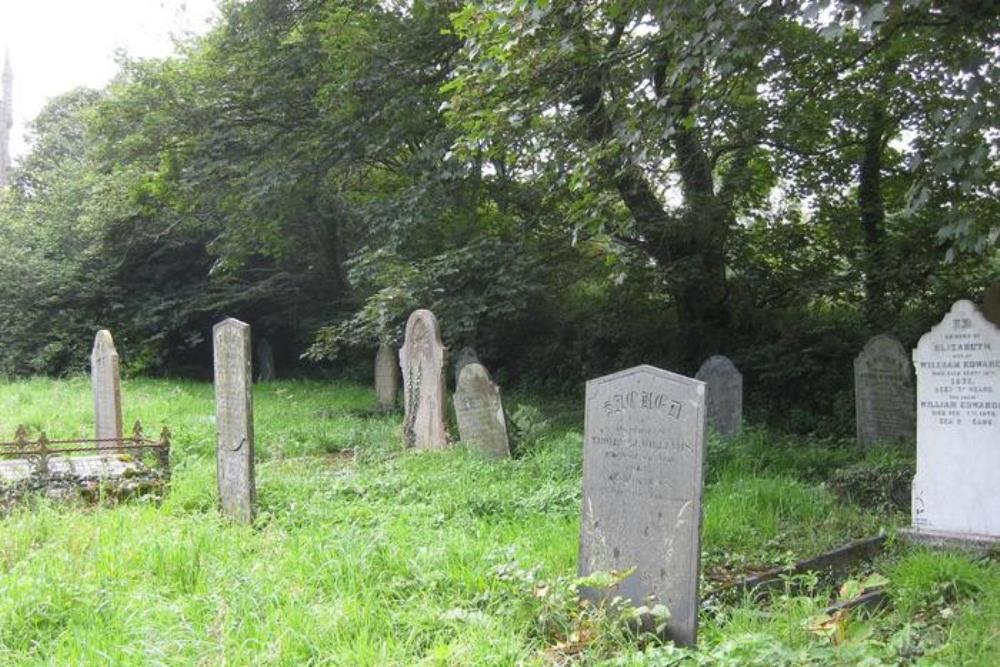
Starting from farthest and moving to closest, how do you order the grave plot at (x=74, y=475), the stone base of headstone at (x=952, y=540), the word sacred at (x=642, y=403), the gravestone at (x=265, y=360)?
the gravestone at (x=265, y=360) → the grave plot at (x=74, y=475) → the stone base of headstone at (x=952, y=540) → the word sacred at (x=642, y=403)

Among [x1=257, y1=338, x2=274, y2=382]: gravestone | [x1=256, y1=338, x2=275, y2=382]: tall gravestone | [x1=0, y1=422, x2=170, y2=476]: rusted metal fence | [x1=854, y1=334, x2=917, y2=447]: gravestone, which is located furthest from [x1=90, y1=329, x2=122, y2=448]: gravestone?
[x1=256, y1=338, x2=275, y2=382]: tall gravestone

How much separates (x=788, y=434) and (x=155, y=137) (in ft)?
37.0

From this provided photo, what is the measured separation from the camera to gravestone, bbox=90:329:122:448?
10.3 meters

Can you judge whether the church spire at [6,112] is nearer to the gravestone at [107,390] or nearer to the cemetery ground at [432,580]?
the gravestone at [107,390]

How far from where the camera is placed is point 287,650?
12.0 ft

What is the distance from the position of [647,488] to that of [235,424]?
12.0 ft

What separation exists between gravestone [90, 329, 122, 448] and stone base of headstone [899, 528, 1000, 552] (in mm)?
8398

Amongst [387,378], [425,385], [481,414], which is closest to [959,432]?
[481,414]

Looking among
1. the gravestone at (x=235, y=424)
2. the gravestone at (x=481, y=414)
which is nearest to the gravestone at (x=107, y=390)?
the gravestone at (x=235, y=424)

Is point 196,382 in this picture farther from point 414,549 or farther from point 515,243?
point 414,549

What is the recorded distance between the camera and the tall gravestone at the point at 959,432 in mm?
6215

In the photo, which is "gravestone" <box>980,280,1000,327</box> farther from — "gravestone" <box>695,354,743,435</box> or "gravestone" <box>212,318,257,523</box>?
"gravestone" <box>212,318,257,523</box>

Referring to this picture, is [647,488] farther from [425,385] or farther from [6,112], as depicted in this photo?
[6,112]

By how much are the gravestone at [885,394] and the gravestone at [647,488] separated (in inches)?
251
